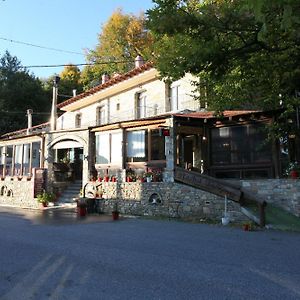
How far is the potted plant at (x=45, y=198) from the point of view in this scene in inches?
862

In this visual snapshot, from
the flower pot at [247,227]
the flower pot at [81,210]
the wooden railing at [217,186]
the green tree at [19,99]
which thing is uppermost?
the green tree at [19,99]

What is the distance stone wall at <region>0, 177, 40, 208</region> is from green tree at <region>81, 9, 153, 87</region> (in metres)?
20.1

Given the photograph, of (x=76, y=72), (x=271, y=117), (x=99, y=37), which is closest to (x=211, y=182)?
(x=271, y=117)

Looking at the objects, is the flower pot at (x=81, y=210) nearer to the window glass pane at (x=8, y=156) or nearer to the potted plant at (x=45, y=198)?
the potted plant at (x=45, y=198)

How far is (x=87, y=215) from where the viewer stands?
57.0 feet

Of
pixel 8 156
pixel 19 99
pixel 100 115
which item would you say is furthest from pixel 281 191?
pixel 19 99

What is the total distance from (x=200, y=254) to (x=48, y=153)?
17708 millimetres

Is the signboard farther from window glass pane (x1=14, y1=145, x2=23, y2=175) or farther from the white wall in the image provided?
the white wall

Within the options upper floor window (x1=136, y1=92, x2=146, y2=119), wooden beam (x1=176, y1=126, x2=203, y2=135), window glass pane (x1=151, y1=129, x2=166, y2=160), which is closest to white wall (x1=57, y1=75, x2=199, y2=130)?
upper floor window (x1=136, y1=92, x2=146, y2=119)

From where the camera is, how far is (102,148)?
848 inches

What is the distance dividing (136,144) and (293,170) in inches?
321

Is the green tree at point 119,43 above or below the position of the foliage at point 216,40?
above

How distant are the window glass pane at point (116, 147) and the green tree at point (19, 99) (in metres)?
22.7

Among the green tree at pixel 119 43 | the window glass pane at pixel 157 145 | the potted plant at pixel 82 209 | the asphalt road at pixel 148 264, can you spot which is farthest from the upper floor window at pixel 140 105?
the green tree at pixel 119 43
